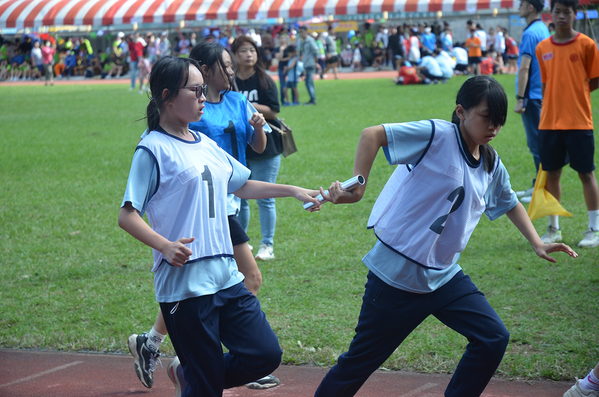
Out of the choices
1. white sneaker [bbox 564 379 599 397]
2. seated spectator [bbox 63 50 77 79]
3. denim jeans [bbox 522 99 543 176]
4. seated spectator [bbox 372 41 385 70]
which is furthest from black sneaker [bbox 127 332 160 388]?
seated spectator [bbox 63 50 77 79]

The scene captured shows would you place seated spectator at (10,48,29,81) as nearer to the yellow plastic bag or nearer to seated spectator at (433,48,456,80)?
seated spectator at (433,48,456,80)

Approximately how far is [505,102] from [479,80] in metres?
0.14

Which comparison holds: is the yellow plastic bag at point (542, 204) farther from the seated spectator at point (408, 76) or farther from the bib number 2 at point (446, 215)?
the seated spectator at point (408, 76)

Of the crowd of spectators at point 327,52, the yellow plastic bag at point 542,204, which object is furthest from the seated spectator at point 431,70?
the yellow plastic bag at point 542,204

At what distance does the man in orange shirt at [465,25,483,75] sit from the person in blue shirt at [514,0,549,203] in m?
18.7

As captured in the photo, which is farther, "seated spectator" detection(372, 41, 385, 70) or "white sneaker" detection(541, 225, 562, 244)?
"seated spectator" detection(372, 41, 385, 70)

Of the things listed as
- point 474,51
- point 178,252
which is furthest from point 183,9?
point 178,252

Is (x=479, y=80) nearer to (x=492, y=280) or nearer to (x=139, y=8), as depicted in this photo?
(x=492, y=280)

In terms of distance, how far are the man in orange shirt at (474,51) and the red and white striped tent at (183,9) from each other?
765 centimetres

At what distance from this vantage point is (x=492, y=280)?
522 cm

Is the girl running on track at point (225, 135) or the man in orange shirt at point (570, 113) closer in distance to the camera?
the girl running on track at point (225, 135)

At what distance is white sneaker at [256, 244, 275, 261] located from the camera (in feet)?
19.6

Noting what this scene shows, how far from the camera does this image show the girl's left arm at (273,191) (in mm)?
2904

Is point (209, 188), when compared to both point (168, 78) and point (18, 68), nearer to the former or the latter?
point (168, 78)
